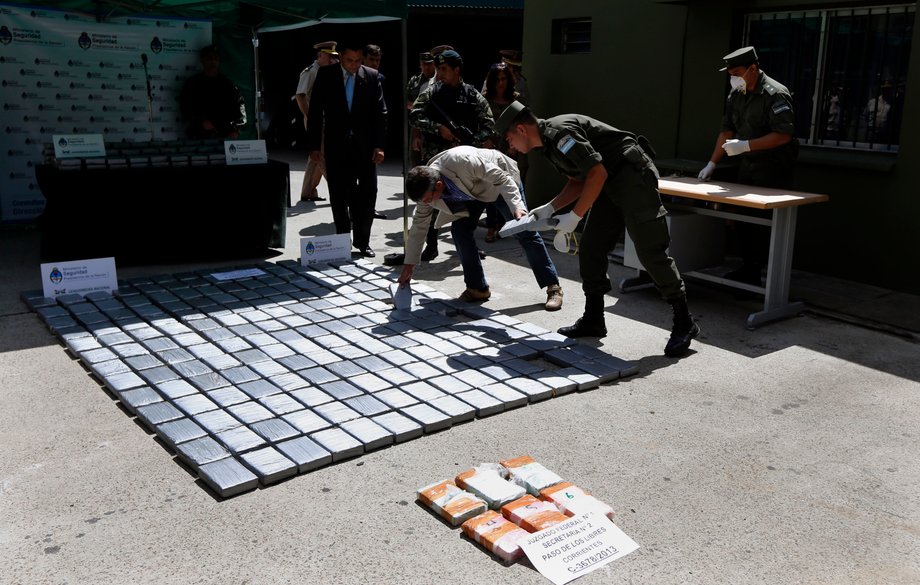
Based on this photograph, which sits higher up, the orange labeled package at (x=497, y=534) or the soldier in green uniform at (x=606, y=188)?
the soldier in green uniform at (x=606, y=188)

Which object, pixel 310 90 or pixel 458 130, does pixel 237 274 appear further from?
pixel 310 90

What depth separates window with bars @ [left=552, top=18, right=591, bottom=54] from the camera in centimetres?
975

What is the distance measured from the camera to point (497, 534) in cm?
330

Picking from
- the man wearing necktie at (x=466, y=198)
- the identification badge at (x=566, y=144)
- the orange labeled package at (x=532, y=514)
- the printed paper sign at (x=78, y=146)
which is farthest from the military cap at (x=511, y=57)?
the orange labeled package at (x=532, y=514)

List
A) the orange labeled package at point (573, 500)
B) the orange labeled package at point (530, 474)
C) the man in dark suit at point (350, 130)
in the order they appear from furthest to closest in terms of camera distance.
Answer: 1. the man in dark suit at point (350, 130)
2. the orange labeled package at point (530, 474)
3. the orange labeled package at point (573, 500)

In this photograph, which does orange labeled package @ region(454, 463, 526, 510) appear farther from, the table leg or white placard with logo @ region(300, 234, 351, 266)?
white placard with logo @ region(300, 234, 351, 266)

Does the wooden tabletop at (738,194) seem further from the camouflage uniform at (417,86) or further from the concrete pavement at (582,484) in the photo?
the camouflage uniform at (417,86)

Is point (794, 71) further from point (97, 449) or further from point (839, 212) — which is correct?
point (97, 449)

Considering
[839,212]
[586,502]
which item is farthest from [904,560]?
[839,212]

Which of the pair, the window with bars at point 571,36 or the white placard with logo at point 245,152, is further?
the window with bars at point 571,36

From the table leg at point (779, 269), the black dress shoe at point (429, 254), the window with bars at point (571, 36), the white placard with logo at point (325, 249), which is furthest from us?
the window with bars at point (571, 36)

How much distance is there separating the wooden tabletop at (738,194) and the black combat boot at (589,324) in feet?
3.80

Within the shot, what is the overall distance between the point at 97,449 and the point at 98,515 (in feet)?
2.25

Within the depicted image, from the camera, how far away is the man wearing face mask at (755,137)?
650 cm
